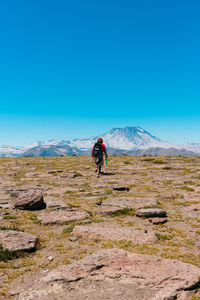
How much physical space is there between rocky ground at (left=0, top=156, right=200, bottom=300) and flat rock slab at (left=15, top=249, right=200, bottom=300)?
0.10 feet

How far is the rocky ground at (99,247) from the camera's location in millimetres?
6435

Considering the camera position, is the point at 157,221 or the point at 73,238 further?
the point at 157,221

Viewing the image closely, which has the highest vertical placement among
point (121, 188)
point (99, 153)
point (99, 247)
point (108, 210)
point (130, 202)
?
point (99, 153)

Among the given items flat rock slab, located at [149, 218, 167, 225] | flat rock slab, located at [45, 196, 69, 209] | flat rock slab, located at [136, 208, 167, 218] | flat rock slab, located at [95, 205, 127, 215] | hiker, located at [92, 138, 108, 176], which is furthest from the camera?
hiker, located at [92, 138, 108, 176]

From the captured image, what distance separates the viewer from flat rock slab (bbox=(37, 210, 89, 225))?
40.5ft

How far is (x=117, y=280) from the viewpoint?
267 inches

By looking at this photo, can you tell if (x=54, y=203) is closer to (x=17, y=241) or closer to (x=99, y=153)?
(x=17, y=241)

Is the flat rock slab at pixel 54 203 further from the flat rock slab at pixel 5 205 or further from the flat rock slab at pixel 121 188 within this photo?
the flat rock slab at pixel 121 188

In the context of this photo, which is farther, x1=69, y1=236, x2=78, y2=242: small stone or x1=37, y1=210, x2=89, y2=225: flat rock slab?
x1=37, y1=210, x2=89, y2=225: flat rock slab

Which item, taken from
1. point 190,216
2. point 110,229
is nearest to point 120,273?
point 110,229

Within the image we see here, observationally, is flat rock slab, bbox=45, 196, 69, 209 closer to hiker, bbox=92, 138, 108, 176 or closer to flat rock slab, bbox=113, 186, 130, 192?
flat rock slab, bbox=113, 186, 130, 192

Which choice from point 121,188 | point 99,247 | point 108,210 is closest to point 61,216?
point 108,210

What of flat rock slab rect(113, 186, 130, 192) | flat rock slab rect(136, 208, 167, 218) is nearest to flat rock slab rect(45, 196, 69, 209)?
flat rock slab rect(136, 208, 167, 218)

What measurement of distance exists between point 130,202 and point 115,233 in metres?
5.49
